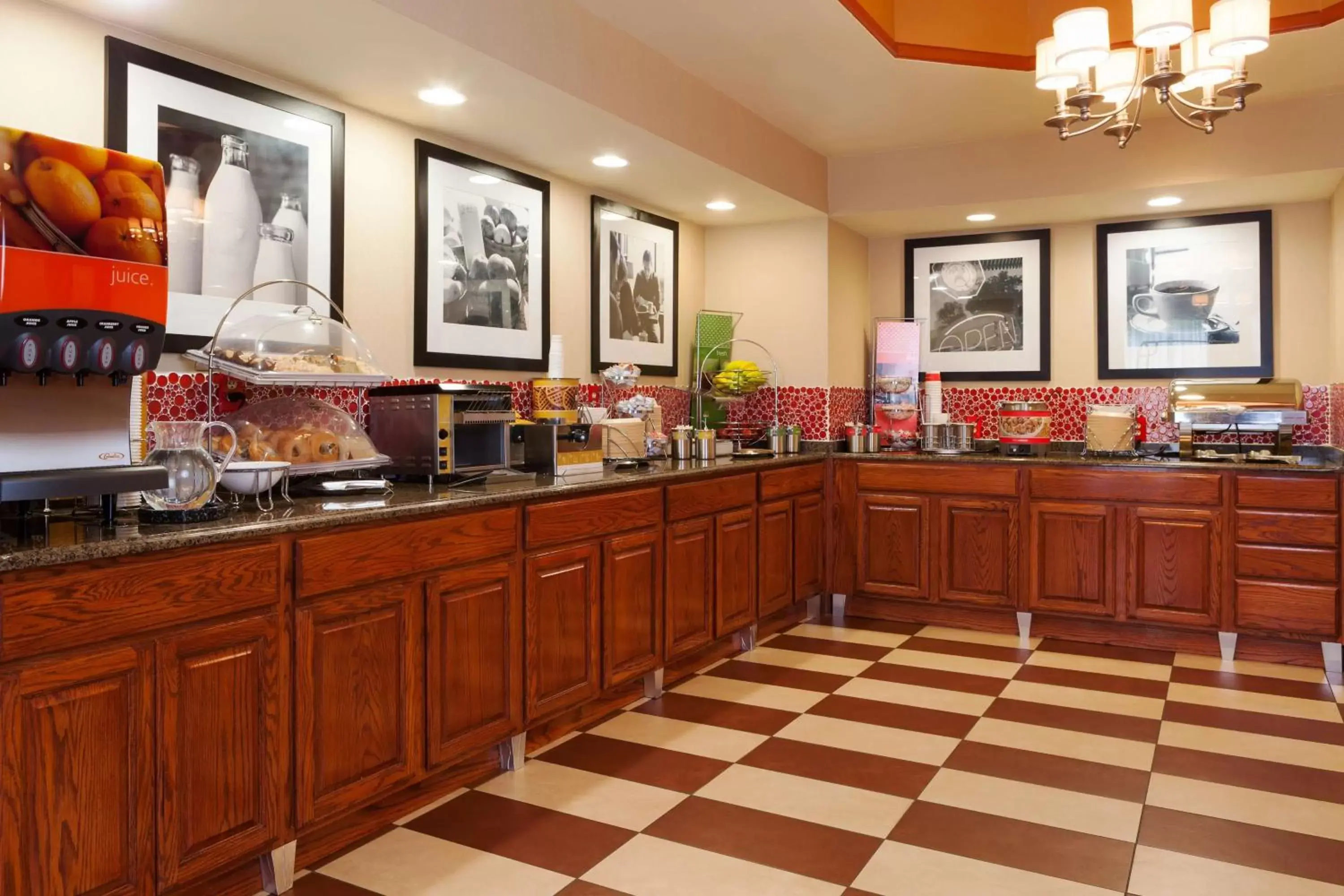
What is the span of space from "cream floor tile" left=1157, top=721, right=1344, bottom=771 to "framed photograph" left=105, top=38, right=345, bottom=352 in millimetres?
3125

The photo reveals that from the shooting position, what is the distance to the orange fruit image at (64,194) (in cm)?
192

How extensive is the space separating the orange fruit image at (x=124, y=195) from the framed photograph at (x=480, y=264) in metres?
1.52

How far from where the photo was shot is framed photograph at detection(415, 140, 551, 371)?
3643 millimetres

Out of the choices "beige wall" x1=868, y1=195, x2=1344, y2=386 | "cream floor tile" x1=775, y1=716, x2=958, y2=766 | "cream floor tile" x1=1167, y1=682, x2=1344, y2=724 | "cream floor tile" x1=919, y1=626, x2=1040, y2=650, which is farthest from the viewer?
"beige wall" x1=868, y1=195, x2=1344, y2=386

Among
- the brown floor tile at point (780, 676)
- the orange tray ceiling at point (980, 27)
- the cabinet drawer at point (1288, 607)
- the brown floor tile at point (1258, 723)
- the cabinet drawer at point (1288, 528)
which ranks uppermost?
the orange tray ceiling at point (980, 27)

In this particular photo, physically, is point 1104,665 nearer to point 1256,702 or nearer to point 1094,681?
point 1094,681

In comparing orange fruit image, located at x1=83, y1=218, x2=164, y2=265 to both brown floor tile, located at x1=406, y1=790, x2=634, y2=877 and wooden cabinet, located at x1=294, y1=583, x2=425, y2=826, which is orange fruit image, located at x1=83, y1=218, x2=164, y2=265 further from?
brown floor tile, located at x1=406, y1=790, x2=634, y2=877

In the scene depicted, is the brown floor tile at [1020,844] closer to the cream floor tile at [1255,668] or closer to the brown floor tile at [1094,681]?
the brown floor tile at [1094,681]

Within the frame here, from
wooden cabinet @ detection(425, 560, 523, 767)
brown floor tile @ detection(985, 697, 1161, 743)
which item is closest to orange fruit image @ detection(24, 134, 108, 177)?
wooden cabinet @ detection(425, 560, 523, 767)

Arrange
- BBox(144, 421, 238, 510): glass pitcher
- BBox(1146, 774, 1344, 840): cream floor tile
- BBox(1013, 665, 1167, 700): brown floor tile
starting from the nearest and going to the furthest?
BBox(144, 421, 238, 510): glass pitcher, BBox(1146, 774, 1344, 840): cream floor tile, BBox(1013, 665, 1167, 700): brown floor tile

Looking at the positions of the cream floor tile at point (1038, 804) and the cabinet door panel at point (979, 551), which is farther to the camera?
the cabinet door panel at point (979, 551)

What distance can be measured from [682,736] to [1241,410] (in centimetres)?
325

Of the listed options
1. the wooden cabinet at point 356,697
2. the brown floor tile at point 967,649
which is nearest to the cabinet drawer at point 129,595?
the wooden cabinet at point 356,697

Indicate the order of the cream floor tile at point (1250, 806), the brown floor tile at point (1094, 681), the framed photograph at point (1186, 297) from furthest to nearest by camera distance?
the framed photograph at point (1186, 297) → the brown floor tile at point (1094, 681) → the cream floor tile at point (1250, 806)
